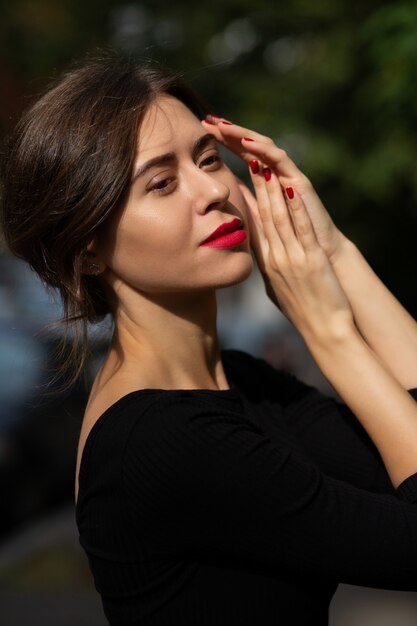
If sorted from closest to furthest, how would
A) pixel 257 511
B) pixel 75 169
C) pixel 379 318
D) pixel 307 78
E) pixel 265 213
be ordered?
pixel 257 511, pixel 75 169, pixel 265 213, pixel 379 318, pixel 307 78

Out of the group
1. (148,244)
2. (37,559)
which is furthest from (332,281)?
(37,559)

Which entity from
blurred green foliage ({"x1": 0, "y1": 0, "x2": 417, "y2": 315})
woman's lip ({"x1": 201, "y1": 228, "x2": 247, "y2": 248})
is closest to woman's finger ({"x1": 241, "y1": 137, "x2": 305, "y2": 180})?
woman's lip ({"x1": 201, "y1": 228, "x2": 247, "y2": 248})

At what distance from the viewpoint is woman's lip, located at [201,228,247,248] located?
6.67 ft

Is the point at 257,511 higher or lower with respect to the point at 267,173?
lower

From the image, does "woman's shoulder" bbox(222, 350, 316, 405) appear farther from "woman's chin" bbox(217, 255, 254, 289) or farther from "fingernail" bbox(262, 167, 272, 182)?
"fingernail" bbox(262, 167, 272, 182)

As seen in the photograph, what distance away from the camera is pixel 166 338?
2.15 metres

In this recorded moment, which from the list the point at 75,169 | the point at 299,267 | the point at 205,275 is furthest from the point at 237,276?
the point at 75,169

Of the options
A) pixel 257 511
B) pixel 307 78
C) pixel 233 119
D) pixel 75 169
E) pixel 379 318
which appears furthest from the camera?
pixel 233 119

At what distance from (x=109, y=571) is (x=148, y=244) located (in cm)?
69

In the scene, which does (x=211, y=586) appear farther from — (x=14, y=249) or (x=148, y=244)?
(x=14, y=249)

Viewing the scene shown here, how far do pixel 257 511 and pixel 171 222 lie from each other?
648mm

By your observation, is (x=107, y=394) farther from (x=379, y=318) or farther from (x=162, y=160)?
(x=379, y=318)

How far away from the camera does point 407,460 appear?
75.0 inches

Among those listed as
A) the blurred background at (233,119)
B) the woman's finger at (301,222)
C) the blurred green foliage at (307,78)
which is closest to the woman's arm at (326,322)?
the woman's finger at (301,222)
